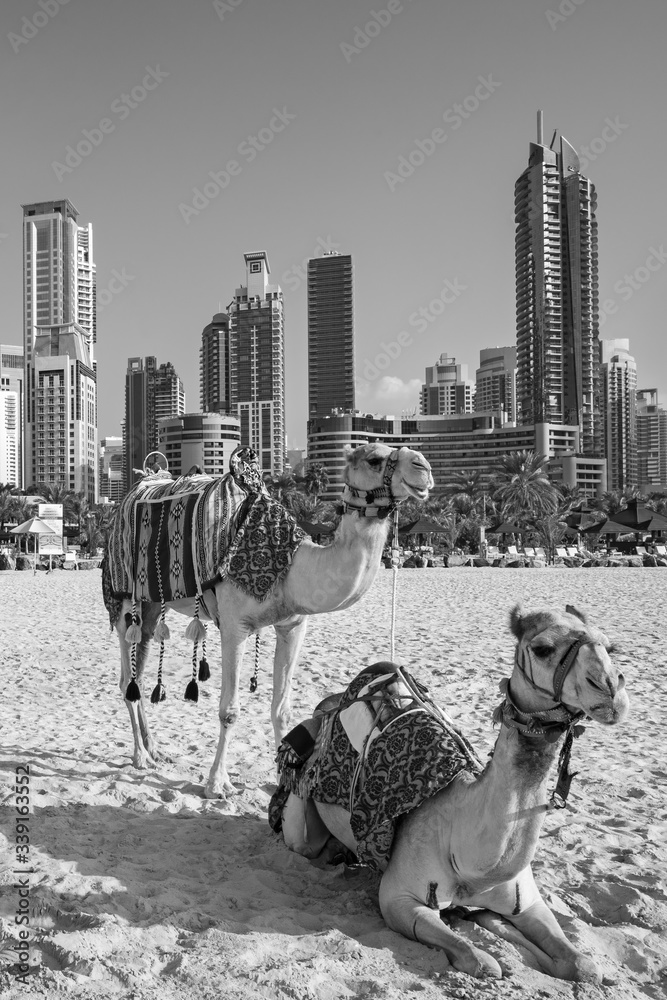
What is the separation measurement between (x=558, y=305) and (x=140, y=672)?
16873 centimetres

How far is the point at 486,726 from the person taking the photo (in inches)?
293

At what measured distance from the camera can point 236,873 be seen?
4270 millimetres

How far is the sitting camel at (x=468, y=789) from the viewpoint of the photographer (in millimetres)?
2926

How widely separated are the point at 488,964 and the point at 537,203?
599 ft

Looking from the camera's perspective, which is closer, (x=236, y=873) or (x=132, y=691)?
(x=236, y=873)

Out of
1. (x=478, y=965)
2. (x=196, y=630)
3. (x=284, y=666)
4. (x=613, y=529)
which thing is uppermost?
(x=196, y=630)

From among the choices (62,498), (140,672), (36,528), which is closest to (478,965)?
(140,672)

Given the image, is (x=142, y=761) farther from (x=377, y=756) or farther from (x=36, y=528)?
(x=36, y=528)

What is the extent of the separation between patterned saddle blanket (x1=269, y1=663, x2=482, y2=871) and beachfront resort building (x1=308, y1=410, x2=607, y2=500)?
133917 mm

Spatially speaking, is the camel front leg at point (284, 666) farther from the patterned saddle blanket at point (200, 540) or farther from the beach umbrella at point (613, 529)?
the beach umbrella at point (613, 529)

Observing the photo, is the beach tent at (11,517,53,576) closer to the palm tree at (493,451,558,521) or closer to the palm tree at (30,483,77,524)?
the palm tree at (493,451,558,521)

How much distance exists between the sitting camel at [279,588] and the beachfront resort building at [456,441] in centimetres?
13185

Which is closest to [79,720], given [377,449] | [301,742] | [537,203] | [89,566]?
[301,742]

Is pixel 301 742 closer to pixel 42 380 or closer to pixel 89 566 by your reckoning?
pixel 89 566
